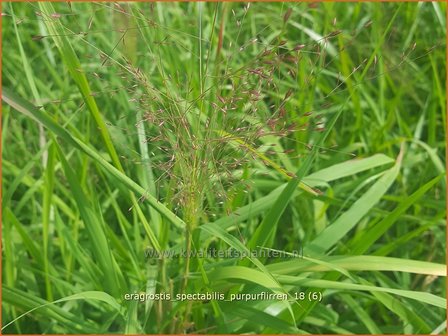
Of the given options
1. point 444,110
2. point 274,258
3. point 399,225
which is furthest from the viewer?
point 444,110

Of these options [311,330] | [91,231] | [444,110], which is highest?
[444,110]

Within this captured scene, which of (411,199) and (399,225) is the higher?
(411,199)

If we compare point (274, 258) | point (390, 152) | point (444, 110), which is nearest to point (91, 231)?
point (274, 258)

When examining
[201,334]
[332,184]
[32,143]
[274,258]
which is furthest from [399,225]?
[32,143]

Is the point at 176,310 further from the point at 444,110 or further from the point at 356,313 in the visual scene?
the point at 444,110

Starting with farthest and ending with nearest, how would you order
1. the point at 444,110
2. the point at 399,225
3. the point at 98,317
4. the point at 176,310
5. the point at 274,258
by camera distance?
the point at 444,110
the point at 399,225
the point at 98,317
the point at 274,258
the point at 176,310

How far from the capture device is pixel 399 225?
1426 mm

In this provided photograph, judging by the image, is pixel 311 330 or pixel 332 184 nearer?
pixel 311 330

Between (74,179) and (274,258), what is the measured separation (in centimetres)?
42

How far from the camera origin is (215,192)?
0.98 m

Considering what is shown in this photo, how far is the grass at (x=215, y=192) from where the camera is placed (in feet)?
3.06

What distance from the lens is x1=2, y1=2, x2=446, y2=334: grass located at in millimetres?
933

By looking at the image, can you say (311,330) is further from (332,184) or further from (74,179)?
(74,179)

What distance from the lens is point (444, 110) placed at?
1.58 m
